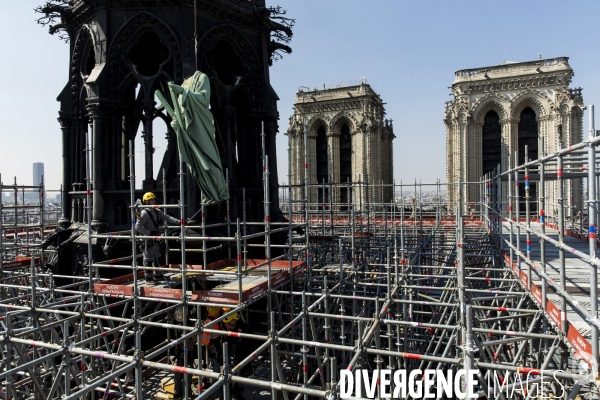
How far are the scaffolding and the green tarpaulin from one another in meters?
0.65

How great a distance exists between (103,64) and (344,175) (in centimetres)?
2998

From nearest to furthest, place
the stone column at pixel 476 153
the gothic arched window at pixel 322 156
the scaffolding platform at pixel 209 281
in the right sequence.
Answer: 1. the scaffolding platform at pixel 209 281
2. the stone column at pixel 476 153
3. the gothic arched window at pixel 322 156

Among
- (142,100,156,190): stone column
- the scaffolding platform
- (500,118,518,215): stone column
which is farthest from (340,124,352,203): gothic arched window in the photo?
the scaffolding platform

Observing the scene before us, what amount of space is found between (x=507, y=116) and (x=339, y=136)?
46.6 feet

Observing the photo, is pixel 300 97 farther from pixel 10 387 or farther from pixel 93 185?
pixel 10 387

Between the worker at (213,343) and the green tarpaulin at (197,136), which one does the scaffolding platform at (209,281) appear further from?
the green tarpaulin at (197,136)

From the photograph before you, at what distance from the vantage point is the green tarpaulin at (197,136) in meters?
10.1

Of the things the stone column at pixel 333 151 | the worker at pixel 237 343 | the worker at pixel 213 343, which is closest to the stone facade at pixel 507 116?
the stone column at pixel 333 151

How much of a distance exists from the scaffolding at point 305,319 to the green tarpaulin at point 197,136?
651 mm

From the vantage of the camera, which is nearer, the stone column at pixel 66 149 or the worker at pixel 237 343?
the worker at pixel 237 343

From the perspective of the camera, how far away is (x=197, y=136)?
405 inches

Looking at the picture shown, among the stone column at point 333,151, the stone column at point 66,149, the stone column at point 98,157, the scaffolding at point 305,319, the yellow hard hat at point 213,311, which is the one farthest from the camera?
the stone column at point 333,151

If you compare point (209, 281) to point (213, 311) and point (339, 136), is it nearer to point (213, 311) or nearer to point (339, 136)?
point (213, 311)

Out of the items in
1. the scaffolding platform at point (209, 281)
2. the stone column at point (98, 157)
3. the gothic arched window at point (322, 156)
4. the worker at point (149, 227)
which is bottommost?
the scaffolding platform at point (209, 281)
